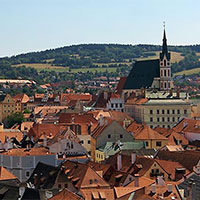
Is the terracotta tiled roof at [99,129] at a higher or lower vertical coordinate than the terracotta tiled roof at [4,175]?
higher

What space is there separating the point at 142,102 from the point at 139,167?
5050 cm

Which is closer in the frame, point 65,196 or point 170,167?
point 65,196

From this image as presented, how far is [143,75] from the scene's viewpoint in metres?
138

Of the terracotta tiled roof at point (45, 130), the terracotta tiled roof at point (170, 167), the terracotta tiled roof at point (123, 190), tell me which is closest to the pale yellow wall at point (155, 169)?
the terracotta tiled roof at point (170, 167)

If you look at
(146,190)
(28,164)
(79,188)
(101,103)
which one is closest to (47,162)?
(28,164)

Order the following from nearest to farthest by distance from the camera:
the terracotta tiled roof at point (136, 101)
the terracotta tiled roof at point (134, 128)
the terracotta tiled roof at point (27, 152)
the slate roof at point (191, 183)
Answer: the slate roof at point (191, 183), the terracotta tiled roof at point (27, 152), the terracotta tiled roof at point (134, 128), the terracotta tiled roof at point (136, 101)

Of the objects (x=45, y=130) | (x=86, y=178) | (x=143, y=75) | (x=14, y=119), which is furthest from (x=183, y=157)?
(x=14, y=119)

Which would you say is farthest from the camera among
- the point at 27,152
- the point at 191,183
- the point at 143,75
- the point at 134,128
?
the point at 143,75

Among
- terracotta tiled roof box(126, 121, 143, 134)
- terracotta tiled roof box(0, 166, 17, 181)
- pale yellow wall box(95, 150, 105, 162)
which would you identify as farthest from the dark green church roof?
terracotta tiled roof box(0, 166, 17, 181)

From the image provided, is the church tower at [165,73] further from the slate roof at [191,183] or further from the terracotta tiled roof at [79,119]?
the slate roof at [191,183]

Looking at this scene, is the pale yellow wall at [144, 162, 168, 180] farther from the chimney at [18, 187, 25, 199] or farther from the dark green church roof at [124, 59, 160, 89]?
the dark green church roof at [124, 59, 160, 89]

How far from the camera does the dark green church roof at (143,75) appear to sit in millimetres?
135875

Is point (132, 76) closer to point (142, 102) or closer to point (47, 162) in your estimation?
point (142, 102)

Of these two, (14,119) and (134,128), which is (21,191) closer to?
(134,128)
